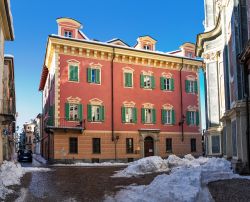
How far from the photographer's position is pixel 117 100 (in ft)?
107

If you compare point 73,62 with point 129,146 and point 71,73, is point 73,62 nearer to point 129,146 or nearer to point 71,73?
point 71,73

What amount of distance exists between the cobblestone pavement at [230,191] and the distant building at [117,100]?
789 inches

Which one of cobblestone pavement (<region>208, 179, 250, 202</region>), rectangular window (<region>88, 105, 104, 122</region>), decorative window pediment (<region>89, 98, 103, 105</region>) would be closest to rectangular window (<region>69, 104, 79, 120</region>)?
rectangular window (<region>88, 105, 104, 122</region>)

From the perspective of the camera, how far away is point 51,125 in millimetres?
29828

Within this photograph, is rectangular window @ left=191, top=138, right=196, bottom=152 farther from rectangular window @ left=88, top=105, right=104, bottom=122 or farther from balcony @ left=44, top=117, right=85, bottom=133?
balcony @ left=44, top=117, right=85, bottom=133

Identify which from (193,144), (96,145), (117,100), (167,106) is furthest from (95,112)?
(193,144)

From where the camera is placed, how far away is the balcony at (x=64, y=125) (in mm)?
28902

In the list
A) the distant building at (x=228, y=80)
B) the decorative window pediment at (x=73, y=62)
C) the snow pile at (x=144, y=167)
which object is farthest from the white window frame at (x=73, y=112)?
the distant building at (x=228, y=80)

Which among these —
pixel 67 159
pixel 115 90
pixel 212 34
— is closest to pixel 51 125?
pixel 67 159

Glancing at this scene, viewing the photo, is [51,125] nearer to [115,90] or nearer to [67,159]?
[67,159]

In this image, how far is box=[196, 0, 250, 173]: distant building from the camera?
14.1 m

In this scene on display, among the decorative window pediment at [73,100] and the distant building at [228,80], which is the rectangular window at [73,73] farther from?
the distant building at [228,80]

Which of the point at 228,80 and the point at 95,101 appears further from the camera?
the point at 95,101

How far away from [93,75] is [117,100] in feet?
11.0
